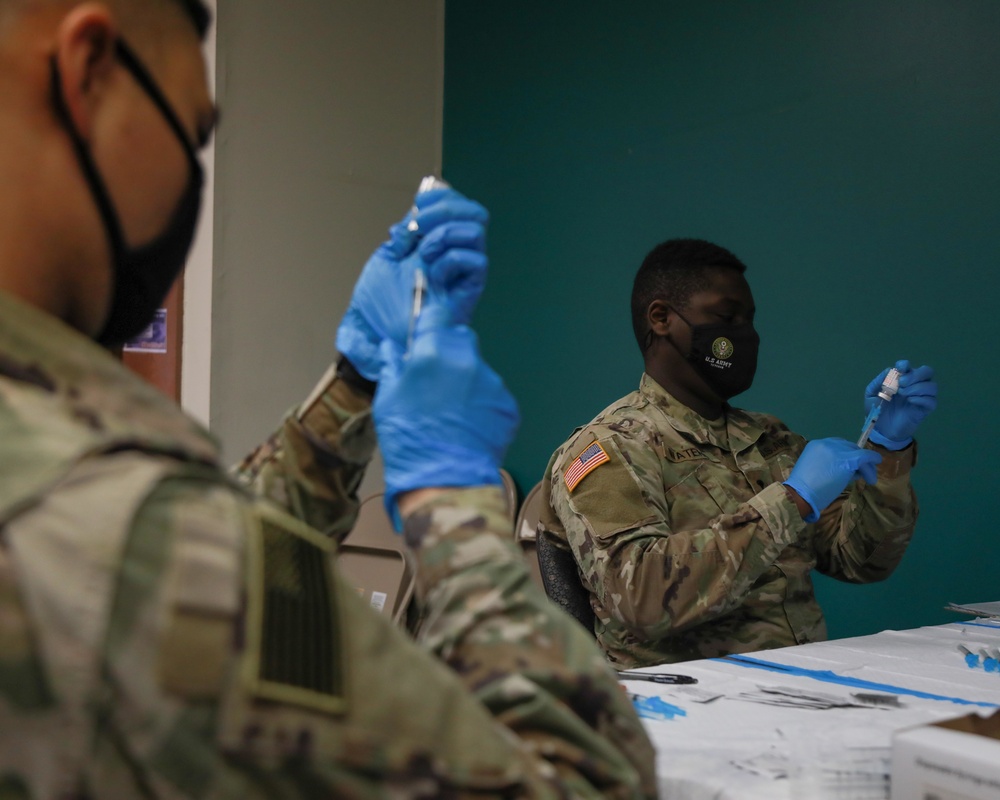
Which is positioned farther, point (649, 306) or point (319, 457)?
point (649, 306)

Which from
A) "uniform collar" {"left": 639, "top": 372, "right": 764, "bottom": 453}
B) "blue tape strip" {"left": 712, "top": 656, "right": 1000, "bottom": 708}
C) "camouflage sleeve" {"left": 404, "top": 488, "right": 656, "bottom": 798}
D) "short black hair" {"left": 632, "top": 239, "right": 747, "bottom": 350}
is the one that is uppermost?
"short black hair" {"left": 632, "top": 239, "right": 747, "bottom": 350}

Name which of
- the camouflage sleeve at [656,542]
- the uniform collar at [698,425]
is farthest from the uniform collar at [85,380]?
the uniform collar at [698,425]

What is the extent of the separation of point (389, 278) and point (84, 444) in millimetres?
483

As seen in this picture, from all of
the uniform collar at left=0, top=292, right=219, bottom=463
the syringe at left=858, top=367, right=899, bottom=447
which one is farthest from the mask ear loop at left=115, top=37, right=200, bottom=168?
the syringe at left=858, top=367, right=899, bottom=447

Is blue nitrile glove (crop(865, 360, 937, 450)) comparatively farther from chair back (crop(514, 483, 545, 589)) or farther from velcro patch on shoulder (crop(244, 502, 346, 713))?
velcro patch on shoulder (crop(244, 502, 346, 713))

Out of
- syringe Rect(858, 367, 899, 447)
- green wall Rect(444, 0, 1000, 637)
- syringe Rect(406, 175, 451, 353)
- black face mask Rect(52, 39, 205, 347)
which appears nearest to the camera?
Result: black face mask Rect(52, 39, 205, 347)

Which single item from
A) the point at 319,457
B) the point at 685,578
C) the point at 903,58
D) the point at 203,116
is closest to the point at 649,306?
the point at 685,578

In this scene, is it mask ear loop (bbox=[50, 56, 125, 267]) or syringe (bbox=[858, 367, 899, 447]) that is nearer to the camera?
mask ear loop (bbox=[50, 56, 125, 267])

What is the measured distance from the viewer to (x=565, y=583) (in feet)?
6.01

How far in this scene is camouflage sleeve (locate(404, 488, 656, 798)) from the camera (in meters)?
0.55

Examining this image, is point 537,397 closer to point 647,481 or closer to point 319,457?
point 647,481

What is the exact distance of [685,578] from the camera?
1.58m

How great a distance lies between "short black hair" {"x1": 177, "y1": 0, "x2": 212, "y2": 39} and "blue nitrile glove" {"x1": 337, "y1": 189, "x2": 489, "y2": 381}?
0.26m

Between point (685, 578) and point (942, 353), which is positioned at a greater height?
point (942, 353)
